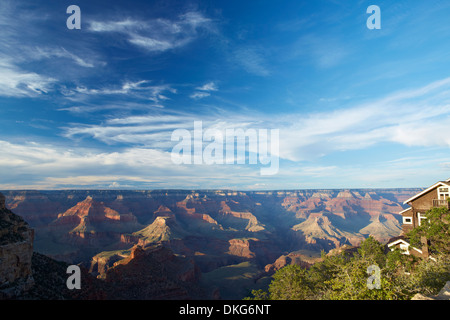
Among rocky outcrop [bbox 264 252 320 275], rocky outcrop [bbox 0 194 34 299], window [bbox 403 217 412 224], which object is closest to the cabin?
window [bbox 403 217 412 224]

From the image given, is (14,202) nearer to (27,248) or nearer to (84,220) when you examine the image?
(84,220)

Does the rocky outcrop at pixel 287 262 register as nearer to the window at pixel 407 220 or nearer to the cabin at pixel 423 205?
the window at pixel 407 220

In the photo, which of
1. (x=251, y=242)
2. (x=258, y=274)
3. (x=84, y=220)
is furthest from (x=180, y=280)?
(x=84, y=220)

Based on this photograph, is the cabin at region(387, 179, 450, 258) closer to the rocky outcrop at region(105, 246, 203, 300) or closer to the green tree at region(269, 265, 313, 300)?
the green tree at region(269, 265, 313, 300)

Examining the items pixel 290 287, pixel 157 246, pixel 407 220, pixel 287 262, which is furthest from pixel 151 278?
pixel 287 262

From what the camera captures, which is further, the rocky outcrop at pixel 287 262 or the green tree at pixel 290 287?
the rocky outcrop at pixel 287 262

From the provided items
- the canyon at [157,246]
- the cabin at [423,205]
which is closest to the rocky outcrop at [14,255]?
the canyon at [157,246]

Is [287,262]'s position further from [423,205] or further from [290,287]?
[290,287]

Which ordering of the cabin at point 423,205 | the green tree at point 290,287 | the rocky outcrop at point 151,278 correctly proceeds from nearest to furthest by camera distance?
the green tree at point 290,287
the cabin at point 423,205
the rocky outcrop at point 151,278
